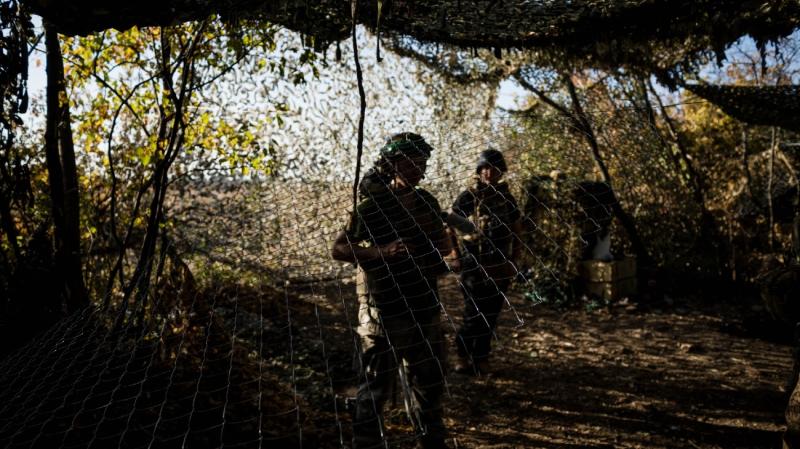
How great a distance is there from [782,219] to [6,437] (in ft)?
21.3

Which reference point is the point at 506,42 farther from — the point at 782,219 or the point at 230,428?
the point at 782,219

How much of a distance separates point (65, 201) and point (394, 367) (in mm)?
2020

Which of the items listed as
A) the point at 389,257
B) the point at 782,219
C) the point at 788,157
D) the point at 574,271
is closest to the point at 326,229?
the point at 389,257

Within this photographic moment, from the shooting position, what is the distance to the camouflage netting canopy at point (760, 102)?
137 inches

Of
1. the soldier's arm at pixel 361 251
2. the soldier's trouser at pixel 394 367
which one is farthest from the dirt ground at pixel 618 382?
the soldier's arm at pixel 361 251

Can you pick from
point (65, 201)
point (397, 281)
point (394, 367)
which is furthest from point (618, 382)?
point (65, 201)

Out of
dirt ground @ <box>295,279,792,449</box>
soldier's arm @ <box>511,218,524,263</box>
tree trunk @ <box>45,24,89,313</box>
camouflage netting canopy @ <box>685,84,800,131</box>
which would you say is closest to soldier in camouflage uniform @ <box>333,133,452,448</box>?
dirt ground @ <box>295,279,792,449</box>

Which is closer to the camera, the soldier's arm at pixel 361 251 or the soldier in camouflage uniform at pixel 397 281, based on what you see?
the soldier's arm at pixel 361 251

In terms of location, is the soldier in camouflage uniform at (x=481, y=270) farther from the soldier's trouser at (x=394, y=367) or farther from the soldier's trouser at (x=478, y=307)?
the soldier's trouser at (x=394, y=367)

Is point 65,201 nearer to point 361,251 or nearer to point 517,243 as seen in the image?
point 361,251

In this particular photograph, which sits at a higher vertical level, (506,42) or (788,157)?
(506,42)

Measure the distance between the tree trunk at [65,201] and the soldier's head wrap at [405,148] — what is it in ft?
5.75

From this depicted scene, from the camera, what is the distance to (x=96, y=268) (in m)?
3.50

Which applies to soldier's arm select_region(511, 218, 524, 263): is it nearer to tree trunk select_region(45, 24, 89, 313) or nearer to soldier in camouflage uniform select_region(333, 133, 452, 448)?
soldier in camouflage uniform select_region(333, 133, 452, 448)
